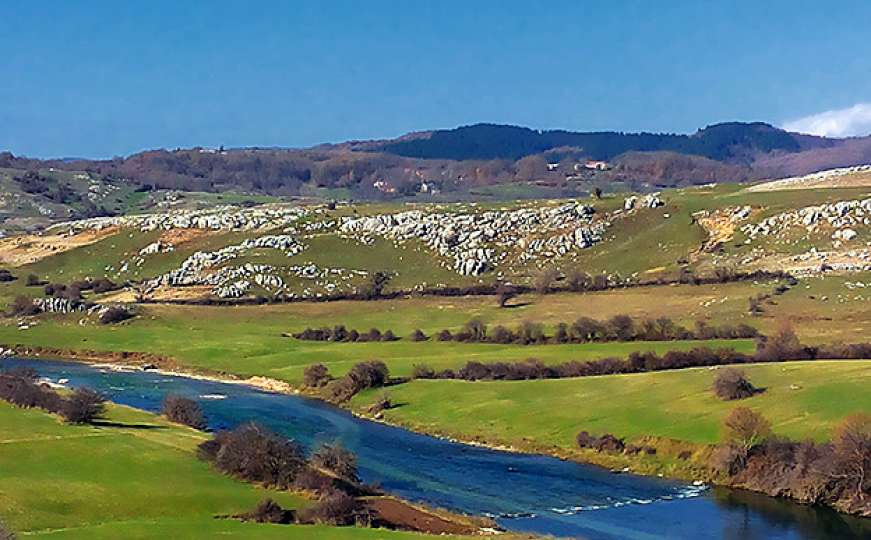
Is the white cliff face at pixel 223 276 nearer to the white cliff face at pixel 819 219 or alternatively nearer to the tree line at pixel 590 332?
the tree line at pixel 590 332

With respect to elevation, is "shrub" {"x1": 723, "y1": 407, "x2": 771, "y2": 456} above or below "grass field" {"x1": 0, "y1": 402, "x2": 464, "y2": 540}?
below

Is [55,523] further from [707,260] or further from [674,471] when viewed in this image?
[707,260]

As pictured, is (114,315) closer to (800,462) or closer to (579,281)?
(579,281)

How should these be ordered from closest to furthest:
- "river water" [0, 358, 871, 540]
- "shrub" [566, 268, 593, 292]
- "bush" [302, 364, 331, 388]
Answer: "river water" [0, 358, 871, 540], "bush" [302, 364, 331, 388], "shrub" [566, 268, 593, 292]

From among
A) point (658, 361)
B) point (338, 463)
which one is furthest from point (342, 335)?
point (338, 463)

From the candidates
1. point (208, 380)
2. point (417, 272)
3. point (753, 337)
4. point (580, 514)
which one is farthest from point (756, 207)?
point (580, 514)

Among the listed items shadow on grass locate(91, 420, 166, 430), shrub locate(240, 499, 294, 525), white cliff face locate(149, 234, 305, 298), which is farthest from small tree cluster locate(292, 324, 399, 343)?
shrub locate(240, 499, 294, 525)

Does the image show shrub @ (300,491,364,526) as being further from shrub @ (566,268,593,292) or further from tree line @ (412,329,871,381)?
shrub @ (566,268,593,292)

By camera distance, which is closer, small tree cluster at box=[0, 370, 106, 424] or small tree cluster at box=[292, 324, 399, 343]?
small tree cluster at box=[0, 370, 106, 424]
